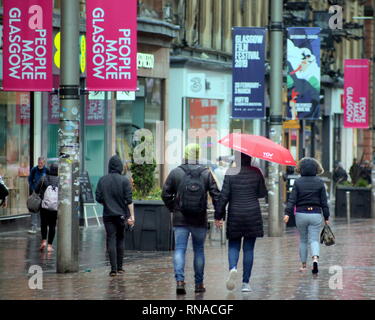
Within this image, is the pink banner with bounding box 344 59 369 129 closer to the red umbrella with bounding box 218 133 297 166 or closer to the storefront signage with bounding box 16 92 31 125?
the storefront signage with bounding box 16 92 31 125

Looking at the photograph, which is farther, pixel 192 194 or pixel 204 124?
pixel 204 124

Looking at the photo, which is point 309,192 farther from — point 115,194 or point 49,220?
point 49,220

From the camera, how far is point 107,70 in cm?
1925

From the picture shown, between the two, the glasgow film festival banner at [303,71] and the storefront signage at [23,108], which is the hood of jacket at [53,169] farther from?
the glasgow film festival banner at [303,71]

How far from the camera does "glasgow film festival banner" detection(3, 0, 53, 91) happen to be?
1884 centimetres

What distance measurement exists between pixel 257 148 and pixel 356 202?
18.2 metres

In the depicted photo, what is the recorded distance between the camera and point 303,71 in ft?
85.3

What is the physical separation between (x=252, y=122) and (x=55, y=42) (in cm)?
1658

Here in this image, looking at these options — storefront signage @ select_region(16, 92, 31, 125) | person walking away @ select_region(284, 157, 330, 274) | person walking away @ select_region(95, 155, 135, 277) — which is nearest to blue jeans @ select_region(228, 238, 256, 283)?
person walking away @ select_region(95, 155, 135, 277)

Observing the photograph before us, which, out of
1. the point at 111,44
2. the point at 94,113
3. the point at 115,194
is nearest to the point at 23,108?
the point at 94,113

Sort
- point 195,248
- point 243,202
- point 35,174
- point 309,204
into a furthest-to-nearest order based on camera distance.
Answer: point 35,174
point 309,204
point 243,202
point 195,248

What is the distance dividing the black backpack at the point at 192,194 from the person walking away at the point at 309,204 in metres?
2.87

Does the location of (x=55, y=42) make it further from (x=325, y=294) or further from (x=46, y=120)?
(x=325, y=294)

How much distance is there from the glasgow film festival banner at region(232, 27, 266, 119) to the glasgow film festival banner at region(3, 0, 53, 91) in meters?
6.08
